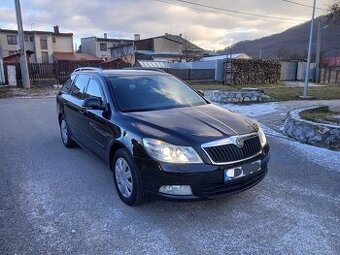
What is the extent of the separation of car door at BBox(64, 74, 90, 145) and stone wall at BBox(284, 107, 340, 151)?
4.42 metres

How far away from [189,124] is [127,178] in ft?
3.17

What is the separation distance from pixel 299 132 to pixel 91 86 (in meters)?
4.44

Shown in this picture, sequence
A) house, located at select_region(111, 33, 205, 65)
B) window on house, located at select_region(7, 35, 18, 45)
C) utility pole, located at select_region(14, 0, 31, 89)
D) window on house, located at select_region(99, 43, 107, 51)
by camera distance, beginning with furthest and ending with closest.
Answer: window on house, located at select_region(99, 43, 107, 51), window on house, located at select_region(7, 35, 18, 45), house, located at select_region(111, 33, 205, 65), utility pole, located at select_region(14, 0, 31, 89)

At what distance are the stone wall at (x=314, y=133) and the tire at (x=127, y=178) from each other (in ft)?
13.9

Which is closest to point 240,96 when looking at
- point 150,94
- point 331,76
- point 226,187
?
point 150,94

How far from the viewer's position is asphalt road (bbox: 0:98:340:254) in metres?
3.05

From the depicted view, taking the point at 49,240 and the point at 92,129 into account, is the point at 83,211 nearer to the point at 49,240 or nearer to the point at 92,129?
the point at 49,240

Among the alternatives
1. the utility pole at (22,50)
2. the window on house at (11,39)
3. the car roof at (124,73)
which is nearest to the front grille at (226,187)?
the car roof at (124,73)

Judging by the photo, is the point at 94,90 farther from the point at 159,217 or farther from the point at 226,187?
the point at 226,187

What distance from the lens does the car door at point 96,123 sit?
14.2 ft

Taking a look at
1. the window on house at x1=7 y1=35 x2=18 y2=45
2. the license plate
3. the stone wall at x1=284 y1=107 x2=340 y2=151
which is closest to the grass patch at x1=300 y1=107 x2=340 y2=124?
the stone wall at x1=284 y1=107 x2=340 y2=151

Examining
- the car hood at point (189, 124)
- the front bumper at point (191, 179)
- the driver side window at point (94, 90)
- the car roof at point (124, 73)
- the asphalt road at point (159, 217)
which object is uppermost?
the car roof at point (124, 73)

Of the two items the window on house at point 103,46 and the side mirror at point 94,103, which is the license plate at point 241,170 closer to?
the side mirror at point 94,103

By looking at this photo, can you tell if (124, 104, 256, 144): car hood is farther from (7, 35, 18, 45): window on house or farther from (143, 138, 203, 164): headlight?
(7, 35, 18, 45): window on house
